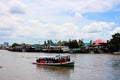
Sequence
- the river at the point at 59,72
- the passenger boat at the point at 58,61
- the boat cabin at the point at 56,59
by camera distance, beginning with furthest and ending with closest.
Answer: the boat cabin at the point at 56,59
the passenger boat at the point at 58,61
the river at the point at 59,72

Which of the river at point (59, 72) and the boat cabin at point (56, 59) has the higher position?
the boat cabin at point (56, 59)

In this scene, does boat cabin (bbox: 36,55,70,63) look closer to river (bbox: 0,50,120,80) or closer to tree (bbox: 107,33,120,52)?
river (bbox: 0,50,120,80)

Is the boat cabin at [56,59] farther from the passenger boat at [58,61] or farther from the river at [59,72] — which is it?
the river at [59,72]

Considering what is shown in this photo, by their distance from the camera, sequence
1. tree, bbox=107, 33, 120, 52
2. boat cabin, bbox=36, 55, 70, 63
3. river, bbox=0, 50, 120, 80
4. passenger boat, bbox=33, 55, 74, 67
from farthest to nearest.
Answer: tree, bbox=107, 33, 120, 52, boat cabin, bbox=36, 55, 70, 63, passenger boat, bbox=33, 55, 74, 67, river, bbox=0, 50, 120, 80

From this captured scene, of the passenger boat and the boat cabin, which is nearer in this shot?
the passenger boat

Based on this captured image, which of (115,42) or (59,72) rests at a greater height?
(115,42)

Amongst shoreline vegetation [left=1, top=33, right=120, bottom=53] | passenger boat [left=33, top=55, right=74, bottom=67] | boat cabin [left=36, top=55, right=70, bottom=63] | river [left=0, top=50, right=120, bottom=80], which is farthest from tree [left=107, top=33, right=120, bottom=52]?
passenger boat [left=33, top=55, right=74, bottom=67]

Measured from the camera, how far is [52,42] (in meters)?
178

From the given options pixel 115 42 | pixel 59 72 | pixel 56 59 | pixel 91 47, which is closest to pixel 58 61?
pixel 56 59

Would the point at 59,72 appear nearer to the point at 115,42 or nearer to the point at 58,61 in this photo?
the point at 58,61

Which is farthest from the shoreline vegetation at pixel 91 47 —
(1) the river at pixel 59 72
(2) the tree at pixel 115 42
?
(1) the river at pixel 59 72

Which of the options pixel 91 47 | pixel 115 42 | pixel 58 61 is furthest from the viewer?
pixel 91 47

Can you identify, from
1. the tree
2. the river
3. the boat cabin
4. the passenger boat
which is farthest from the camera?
the tree

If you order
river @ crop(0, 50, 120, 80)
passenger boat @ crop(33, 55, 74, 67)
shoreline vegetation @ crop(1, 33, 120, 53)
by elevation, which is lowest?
river @ crop(0, 50, 120, 80)
